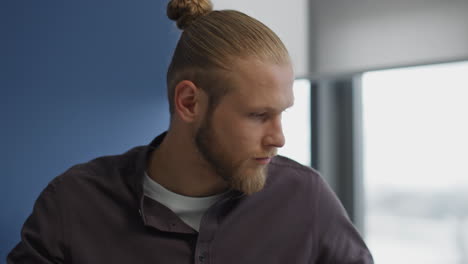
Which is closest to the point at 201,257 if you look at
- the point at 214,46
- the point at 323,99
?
the point at 214,46

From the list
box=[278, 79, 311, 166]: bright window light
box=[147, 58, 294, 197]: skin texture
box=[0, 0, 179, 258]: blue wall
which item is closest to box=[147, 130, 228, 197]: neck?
box=[147, 58, 294, 197]: skin texture

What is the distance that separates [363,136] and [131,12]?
3.20 feet

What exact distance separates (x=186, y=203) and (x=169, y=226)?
7 centimetres

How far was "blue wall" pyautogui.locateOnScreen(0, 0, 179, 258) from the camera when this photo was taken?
1379 millimetres

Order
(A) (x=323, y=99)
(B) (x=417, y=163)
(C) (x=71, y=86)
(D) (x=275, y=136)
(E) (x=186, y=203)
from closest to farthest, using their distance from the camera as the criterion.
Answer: (D) (x=275, y=136), (E) (x=186, y=203), (C) (x=71, y=86), (B) (x=417, y=163), (A) (x=323, y=99)

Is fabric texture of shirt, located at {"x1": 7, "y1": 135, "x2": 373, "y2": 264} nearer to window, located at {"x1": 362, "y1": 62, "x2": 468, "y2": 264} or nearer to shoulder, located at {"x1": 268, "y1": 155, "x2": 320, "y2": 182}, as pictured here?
shoulder, located at {"x1": 268, "y1": 155, "x2": 320, "y2": 182}

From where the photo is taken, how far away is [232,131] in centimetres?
107

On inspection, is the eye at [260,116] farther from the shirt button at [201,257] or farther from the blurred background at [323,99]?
the blurred background at [323,99]

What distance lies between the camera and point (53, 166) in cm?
149

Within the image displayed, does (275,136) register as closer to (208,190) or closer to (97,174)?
(208,190)

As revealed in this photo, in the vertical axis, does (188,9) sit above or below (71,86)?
above

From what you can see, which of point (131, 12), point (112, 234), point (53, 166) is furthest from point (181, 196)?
point (131, 12)

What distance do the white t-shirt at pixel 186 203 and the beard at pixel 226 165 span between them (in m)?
0.07

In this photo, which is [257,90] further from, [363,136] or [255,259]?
[363,136]
